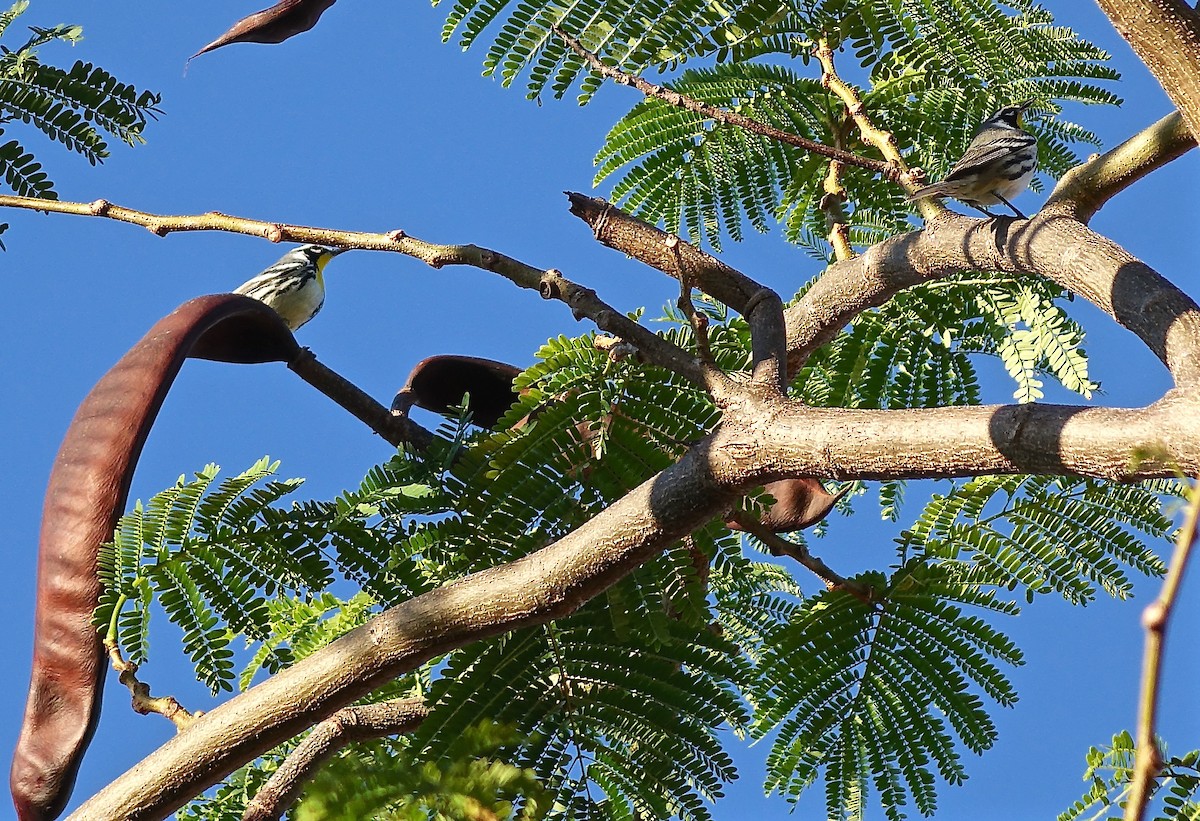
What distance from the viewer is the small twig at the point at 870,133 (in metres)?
3.20

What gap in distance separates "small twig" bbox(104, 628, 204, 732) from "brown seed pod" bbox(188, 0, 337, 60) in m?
1.44

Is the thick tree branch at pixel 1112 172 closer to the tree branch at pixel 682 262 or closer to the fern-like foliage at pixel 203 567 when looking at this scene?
the tree branch at pixel 682 262

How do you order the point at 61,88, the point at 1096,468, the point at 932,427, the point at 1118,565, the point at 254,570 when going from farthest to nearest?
the point at 61,88, the point at 1118,565, the point at 254,570, the point at 932,427, the point at 1096,468

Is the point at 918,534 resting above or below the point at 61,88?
below

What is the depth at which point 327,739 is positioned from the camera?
258 cm

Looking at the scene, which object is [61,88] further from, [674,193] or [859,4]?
[859,4]

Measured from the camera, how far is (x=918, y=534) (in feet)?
10.5

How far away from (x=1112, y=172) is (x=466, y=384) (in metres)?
1.92

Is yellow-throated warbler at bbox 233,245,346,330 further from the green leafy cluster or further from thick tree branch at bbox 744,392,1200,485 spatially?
thick tree branch at bbox 744,392,1200,485

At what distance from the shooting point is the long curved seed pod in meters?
2.47

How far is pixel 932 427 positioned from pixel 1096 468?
0.87 ft

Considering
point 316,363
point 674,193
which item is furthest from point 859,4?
point 316,363

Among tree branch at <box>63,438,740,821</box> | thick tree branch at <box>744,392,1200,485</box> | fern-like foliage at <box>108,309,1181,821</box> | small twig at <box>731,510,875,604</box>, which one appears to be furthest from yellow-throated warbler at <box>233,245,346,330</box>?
thick tree branch at <box>744,392,1200,485</box>

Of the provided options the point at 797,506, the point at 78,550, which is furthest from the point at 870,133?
the point at 78,550
